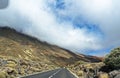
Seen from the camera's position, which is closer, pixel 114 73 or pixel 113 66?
pixel 114 73

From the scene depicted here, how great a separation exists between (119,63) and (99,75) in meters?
7.92

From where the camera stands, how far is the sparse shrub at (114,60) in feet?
167

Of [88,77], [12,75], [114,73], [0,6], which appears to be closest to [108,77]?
[114,73]

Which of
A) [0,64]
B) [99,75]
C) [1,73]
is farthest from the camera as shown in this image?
[0,64]

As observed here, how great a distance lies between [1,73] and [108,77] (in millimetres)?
13690

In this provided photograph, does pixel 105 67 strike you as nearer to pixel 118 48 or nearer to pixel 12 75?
pixel 118 48

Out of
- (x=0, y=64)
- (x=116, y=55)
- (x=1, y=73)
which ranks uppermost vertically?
(x=116, y=55)

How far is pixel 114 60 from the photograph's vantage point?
52094 mm

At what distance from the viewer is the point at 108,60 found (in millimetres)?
55062

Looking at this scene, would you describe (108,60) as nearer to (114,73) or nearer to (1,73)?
(114,73)

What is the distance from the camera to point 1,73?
36.2 meters

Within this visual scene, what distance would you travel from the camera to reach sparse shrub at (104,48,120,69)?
5100 centimetres

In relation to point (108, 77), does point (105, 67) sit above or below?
above

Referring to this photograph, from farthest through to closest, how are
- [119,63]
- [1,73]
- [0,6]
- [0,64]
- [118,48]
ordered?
[118,48], [119,63], [0,64], [1,73], [0,6]
